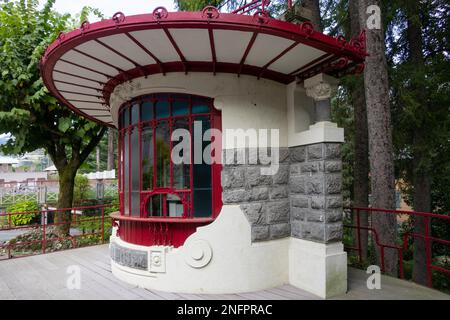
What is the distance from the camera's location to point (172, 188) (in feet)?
17.1

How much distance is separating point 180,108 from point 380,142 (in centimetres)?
485

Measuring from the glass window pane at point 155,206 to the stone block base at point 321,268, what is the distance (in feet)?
7.28

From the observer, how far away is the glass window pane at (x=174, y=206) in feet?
17.1

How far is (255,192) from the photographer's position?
5145mm

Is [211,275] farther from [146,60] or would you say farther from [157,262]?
[146,60]

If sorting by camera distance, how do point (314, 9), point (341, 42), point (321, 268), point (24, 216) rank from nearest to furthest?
point (341, 42) < point (321, 268) < point (314, 9) < point (24, 216)

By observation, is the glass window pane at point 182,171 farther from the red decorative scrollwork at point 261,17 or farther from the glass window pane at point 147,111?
the red decorative scrollwork at point 261,17

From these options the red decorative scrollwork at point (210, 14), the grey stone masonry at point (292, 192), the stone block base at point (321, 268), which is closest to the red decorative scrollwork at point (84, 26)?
the red decorative scrollwork at point (210, 14)

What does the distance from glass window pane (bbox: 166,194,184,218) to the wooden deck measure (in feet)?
3.83

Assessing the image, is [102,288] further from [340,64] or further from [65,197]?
[65,197]

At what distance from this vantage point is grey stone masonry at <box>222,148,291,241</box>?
16.6ft

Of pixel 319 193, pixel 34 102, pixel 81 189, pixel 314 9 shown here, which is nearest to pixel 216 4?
pixel 314 9

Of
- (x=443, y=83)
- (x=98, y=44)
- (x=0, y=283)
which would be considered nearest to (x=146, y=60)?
(x=98, y=44)

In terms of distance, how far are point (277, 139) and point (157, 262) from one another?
8.72 feet
